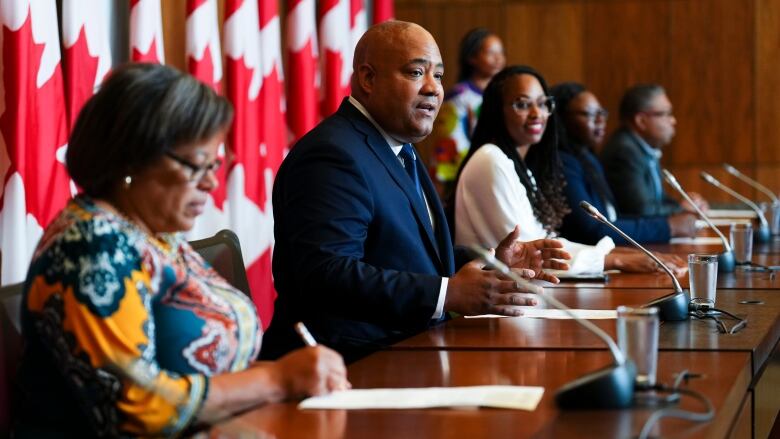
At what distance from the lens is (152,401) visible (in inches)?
64.1

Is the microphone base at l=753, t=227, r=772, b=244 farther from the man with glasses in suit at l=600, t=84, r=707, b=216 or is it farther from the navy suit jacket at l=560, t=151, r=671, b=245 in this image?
the man with glasses in suit at l=600, t=84, r=707, b=216

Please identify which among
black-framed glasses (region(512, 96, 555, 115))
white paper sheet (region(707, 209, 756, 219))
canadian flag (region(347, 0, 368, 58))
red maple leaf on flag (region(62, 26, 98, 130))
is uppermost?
canadian flag (region(347, 0, 368, 58))

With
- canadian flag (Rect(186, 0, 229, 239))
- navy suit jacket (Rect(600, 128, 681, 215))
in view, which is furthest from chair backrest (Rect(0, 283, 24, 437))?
navy suit jacket (Rect(600, 128, 681, 215))

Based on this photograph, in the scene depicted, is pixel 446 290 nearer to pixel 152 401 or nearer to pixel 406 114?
pixel 406 114

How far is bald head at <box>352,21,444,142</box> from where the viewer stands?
306 centimetres

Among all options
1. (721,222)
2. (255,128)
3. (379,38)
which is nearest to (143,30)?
(255,128)

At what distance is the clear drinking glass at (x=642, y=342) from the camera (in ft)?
6.06

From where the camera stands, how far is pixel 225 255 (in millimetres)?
2551

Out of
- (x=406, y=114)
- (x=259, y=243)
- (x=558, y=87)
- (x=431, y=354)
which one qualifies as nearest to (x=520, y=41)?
(x=558, y=87)

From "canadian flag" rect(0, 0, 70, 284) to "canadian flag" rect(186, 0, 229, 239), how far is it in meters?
0.95

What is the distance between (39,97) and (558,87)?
3.55 meters

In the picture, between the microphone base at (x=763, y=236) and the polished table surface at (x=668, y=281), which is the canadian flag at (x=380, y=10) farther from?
the polished table surface at (x=668, y=281)

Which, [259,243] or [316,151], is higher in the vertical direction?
[316,151]

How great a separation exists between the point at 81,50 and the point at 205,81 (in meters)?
0.48
